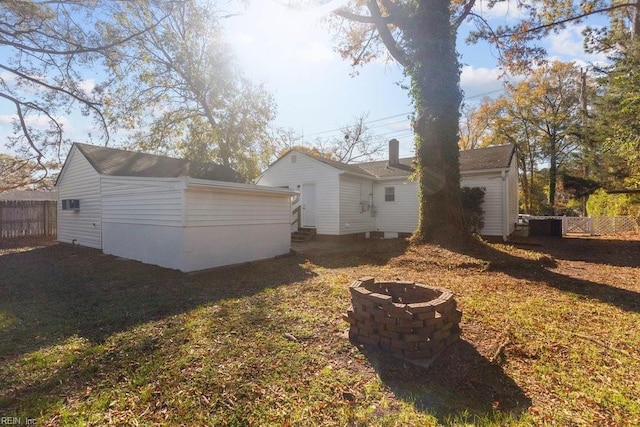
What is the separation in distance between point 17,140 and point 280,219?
41.3ft

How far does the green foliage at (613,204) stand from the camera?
1600 cm

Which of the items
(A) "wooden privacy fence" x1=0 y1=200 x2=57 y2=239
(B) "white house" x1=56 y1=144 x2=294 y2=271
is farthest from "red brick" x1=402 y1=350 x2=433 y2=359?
(A) "wooden privacy fence" x1=0 y1=200 x2=57 y2=239

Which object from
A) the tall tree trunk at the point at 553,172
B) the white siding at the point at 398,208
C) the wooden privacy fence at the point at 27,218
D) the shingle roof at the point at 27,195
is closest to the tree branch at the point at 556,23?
the white siding at the point at 398,208

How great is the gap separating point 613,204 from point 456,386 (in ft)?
70.5

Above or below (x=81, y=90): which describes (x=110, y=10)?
above

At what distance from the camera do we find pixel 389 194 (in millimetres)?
15453

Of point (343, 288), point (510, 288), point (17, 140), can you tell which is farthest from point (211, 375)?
point (17, 140)

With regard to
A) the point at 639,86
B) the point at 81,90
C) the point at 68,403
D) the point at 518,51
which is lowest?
the point at 68,403

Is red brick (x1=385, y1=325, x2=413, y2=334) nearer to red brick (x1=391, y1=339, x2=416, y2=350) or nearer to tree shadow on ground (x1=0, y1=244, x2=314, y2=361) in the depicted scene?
red brick (x1=391, y1=339, x2=416, y2=350)

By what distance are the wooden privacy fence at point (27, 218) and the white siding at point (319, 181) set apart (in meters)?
11.3

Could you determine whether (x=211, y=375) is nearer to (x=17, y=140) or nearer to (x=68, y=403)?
Result: (x=68, y=403)

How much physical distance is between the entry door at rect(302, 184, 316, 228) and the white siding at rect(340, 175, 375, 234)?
1485 millimetres

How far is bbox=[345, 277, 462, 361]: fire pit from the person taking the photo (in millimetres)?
2975

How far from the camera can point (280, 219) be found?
33.4 feet
